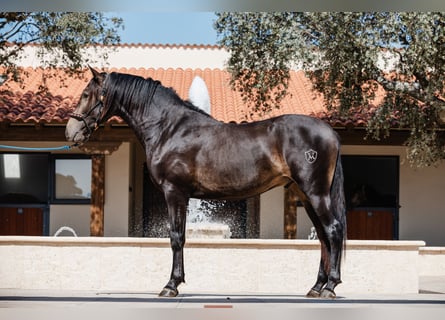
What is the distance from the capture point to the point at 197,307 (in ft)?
19.3

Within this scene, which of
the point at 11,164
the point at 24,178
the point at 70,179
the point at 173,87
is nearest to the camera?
the point at 173,87

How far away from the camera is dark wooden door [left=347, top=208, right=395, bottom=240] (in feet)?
54.0

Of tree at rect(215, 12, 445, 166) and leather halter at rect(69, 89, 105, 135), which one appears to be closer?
leather halter at rect(69, 89, 105, 135)

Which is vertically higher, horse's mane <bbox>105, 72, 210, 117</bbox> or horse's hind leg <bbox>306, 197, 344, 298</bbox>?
horse's mane <bbox>105, 72, 210, 117</bbox>

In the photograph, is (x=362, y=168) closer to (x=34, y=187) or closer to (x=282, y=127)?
(x=34, y=187)

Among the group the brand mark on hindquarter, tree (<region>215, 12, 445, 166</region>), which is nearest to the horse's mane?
the brand mark on hindquarter

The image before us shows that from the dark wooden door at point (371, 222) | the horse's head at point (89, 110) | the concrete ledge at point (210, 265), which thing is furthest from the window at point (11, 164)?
the horse's head at point (89, 110)

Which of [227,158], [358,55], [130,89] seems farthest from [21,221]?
[227,158]

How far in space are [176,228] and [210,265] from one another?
3803 mm

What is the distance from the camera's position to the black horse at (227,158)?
607cm

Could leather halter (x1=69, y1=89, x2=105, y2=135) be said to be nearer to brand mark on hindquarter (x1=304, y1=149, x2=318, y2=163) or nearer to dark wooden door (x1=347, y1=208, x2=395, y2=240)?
brand mark on hindquarter (x1=304, y1=149, x2=318, y2=163)

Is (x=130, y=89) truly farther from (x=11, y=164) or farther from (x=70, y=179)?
(x=11, y=164)

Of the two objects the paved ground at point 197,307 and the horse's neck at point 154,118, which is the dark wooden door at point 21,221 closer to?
the paved ground at point 197,307

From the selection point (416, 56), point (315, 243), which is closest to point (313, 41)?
point (416, 56)
